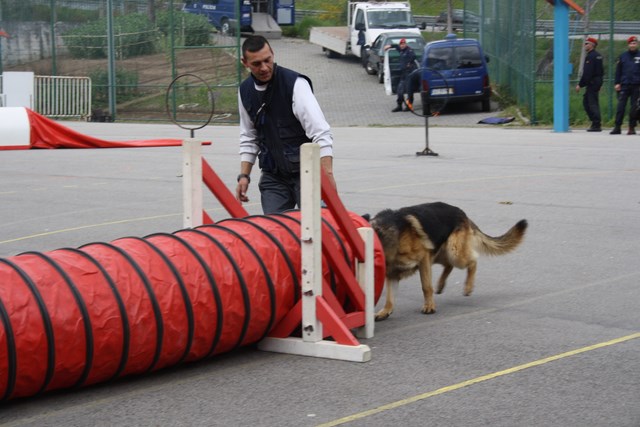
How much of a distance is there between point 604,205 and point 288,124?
21.6 feet

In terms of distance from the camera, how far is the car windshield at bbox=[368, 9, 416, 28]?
139 feet

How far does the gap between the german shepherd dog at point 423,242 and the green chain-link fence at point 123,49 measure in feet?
80.9

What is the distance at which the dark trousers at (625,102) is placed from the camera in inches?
904

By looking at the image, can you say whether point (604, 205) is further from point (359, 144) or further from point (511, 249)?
point (359, 144)

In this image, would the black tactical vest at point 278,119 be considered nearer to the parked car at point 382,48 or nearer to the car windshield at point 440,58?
the car windshield at point 440,58

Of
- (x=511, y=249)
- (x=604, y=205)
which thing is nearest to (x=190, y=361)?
(x=511, y=249)

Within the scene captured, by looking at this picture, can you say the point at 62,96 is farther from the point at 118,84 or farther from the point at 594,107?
the point at 594,107

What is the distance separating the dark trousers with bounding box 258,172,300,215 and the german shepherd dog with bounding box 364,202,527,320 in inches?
23.3

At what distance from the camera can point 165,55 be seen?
1346 inches

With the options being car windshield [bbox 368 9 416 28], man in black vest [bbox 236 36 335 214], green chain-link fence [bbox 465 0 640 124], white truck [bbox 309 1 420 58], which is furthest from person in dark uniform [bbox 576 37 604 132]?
car windshield [bbox 368 9 416 28]

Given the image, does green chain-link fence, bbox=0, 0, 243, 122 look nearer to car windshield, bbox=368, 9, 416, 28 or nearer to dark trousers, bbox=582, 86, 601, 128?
car windshield, bbox=368, 9, 416, 28

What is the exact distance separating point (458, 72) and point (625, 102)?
7878 millimetres

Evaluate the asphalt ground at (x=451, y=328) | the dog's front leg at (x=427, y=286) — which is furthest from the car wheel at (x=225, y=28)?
the dog's front leg at (x=427, y=286)

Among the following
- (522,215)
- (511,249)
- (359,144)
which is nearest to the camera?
(511,249)
